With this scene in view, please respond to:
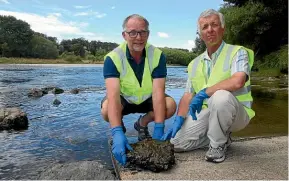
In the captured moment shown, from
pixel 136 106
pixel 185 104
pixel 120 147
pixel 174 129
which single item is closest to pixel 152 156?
pixel 120 147

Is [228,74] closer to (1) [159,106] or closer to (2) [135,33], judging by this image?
(1) [159,106]

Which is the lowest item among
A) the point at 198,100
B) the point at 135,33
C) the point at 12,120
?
the point at 12,120

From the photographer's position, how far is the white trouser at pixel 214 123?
3.34 meters

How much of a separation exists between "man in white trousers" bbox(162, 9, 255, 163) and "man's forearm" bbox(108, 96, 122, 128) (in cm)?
58

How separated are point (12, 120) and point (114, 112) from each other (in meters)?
3.91

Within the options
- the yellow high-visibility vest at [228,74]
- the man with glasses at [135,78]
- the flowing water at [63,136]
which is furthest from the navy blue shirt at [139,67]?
the flowing water at [63,136]

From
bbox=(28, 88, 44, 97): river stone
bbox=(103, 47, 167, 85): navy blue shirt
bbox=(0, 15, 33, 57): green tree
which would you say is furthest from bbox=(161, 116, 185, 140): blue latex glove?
bbox=(0, 15, 33, 57): green tree

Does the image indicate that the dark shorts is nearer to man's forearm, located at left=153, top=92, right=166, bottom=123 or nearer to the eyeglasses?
man's forearm, located at left=153, top=92, right=166, bottom=123

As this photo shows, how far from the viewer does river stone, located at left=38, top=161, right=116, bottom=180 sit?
128 inches

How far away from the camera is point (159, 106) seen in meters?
3.80

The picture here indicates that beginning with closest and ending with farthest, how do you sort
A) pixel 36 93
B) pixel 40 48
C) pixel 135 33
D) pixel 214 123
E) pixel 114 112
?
pixel 214 123
pixel 114 112
pixel 135 33
pixel 36 93
pixel 40 48

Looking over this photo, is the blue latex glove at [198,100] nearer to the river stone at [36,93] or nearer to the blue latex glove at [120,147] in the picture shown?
the blue latex glove at [120,147]

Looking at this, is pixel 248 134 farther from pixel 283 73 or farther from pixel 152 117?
pixel 283 73

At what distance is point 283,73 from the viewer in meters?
23.1
